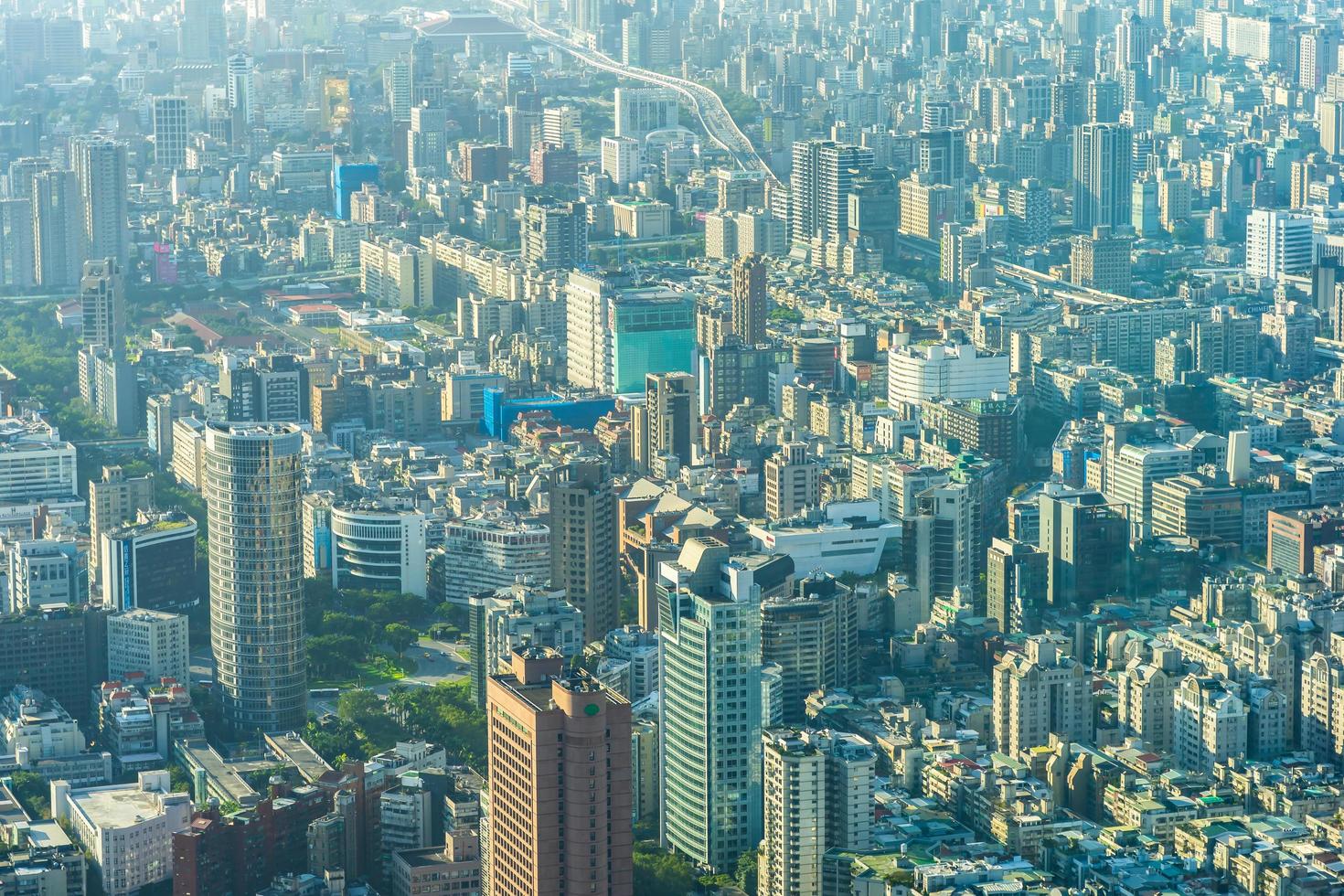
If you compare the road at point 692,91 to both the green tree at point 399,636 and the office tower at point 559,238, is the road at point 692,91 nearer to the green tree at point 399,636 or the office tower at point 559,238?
the office tower at point 559,238

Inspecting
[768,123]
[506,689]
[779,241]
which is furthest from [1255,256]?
[506,689]

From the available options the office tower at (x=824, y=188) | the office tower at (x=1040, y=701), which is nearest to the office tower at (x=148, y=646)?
the office tower at (x=1040, y=701)

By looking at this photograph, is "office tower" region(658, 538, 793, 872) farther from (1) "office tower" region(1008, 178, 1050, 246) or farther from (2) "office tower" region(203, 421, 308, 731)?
(1) "office tower" region(1008, 178, 1050, 246)

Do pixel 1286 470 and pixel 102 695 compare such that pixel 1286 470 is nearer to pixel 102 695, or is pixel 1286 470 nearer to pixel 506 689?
pixel 102 695

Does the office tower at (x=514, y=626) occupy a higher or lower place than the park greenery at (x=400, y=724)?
higher

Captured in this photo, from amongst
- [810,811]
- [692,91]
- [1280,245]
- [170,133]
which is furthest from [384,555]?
[692,91]

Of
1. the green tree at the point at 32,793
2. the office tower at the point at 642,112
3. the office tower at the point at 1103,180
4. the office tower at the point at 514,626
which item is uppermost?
the office tower at the point at 642,112

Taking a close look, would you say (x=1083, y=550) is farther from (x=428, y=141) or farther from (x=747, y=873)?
(x=428, y=141)

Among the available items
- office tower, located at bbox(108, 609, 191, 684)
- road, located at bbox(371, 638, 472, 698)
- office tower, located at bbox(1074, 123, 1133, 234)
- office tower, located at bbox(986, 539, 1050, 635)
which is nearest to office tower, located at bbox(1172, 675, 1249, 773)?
office tower, located at bbox(986, 539, 1050, 635)
